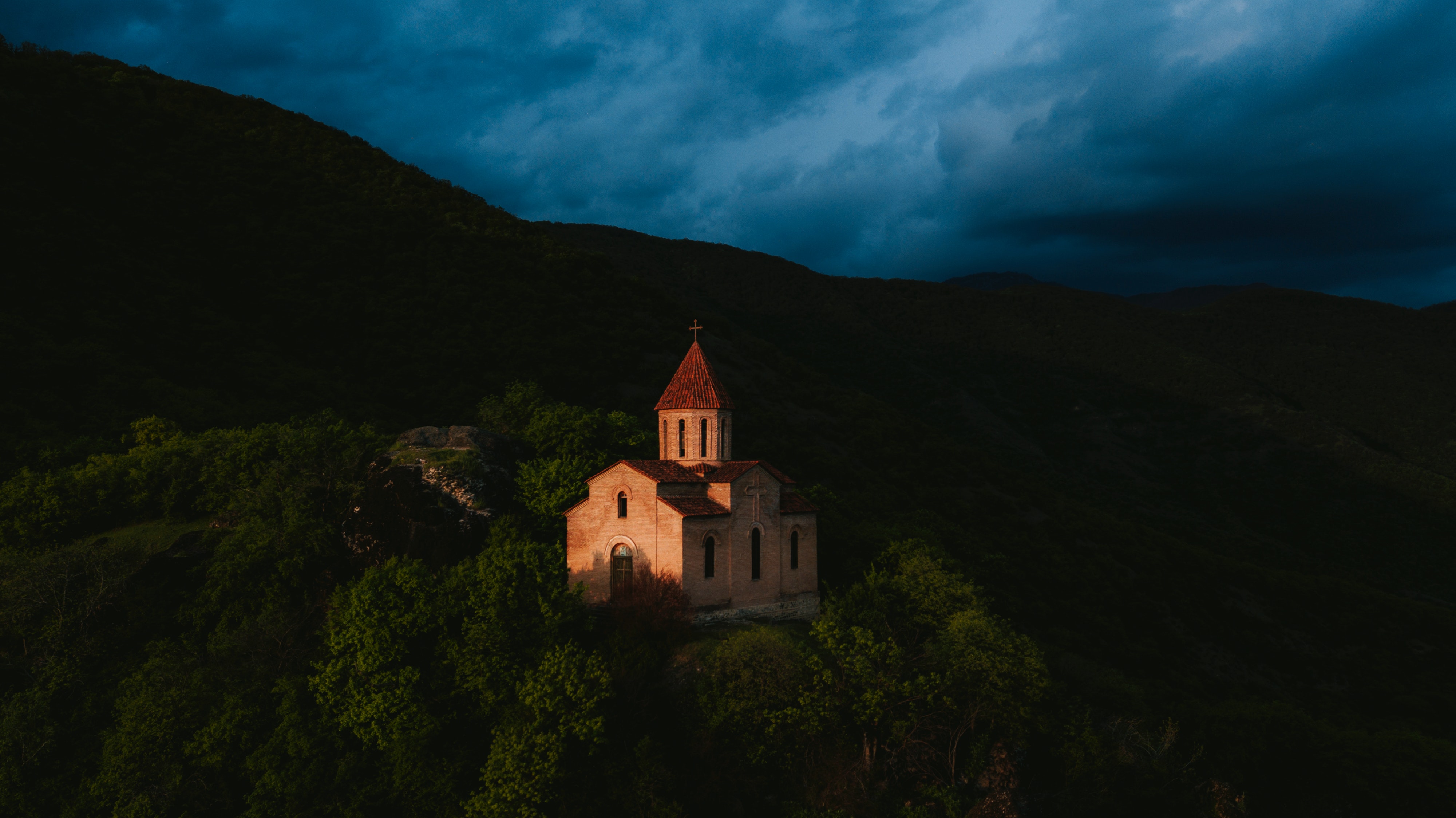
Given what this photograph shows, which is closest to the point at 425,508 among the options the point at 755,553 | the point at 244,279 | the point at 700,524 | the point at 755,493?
the point at 700,524

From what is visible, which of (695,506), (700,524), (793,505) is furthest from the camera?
(793,505)

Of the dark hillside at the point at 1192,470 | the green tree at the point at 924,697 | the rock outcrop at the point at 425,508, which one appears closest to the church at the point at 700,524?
the green tree at the point at 924,697

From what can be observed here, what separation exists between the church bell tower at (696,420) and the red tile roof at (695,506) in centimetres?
216

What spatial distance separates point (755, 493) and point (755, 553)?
7.62 feet

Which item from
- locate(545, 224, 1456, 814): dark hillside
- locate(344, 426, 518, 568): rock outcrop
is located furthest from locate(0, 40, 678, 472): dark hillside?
locate(545, 224, 1456, 814): dark hillside

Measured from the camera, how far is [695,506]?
31188 millimetres

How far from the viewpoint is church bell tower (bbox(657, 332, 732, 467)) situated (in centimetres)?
3400

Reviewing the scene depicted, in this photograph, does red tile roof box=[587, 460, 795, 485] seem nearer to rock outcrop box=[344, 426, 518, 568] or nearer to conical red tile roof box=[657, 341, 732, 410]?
conical red tile roof box=[657, 341, 732, 410]

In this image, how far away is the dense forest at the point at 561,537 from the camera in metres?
26.4

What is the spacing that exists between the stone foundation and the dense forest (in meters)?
0.81

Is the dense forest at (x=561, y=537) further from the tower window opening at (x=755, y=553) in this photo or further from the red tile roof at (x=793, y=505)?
the red tile roof at (x=793, y=505)

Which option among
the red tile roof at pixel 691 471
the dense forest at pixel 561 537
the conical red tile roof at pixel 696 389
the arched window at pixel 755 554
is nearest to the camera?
the dense forest at pixel 561 537

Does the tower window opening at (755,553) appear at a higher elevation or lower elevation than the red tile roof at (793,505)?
lower

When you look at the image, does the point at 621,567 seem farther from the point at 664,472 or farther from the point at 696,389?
the point at 696,389
